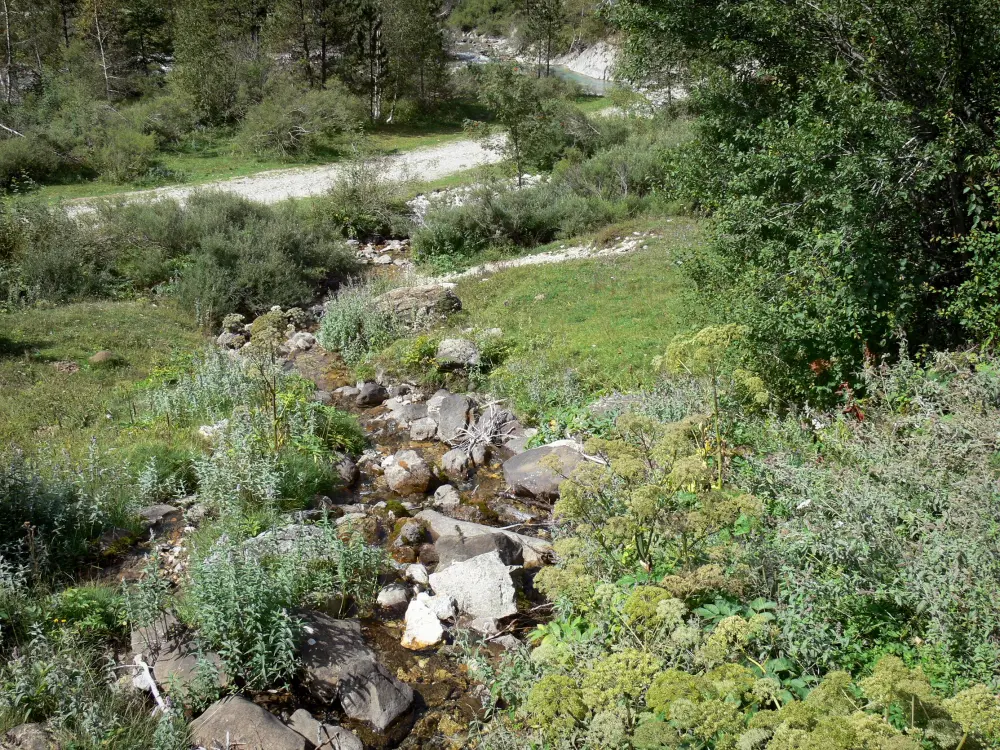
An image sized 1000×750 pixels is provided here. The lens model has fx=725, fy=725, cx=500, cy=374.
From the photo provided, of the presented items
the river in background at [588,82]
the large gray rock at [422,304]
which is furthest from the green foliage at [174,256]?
the river in background at [588,82]

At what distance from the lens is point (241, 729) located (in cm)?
409

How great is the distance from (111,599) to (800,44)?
25.3 ft

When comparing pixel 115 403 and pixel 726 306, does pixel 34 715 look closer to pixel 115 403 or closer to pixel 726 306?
pixel 115 403

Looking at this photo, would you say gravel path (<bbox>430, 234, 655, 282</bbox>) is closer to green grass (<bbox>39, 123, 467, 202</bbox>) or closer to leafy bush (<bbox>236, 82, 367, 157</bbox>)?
green grass (<bbox>39, 123, 467, 202</bbox>)

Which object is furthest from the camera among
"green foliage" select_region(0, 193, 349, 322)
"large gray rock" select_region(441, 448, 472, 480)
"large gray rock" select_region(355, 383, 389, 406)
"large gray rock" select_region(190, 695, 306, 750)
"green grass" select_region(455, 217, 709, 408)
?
"green foliage" select_region(0, 193, 349, 322)

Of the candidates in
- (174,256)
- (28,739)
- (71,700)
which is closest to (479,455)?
(71,700)

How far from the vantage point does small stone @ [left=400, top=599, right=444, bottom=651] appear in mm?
5254

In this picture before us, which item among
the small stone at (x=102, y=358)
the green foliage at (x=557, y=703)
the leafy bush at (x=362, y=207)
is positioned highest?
the leafy bush at (x=362, y=207)

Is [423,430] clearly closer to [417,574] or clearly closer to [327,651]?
[417,574]

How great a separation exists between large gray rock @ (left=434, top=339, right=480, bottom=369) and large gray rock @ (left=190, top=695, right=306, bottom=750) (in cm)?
630

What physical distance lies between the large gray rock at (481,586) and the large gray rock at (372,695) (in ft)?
2.75

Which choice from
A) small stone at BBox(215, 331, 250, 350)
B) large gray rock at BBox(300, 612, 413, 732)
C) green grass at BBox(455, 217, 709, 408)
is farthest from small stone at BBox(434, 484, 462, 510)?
small stone at BBox(215, 331, 250, 350)

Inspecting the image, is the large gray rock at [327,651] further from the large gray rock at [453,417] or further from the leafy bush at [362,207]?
the leafy bush at [362,207]

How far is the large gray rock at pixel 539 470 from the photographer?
705 centimetres
